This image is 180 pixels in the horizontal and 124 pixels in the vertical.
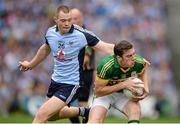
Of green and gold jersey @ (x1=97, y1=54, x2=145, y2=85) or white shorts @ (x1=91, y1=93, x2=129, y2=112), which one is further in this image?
white shorts @ (x1=91, y1=93, x2=129, y2=112)

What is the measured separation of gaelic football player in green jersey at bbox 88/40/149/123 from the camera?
36.3 feet

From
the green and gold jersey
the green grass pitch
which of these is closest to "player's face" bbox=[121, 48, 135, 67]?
the green and gold jersey

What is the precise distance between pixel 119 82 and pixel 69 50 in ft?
3.21

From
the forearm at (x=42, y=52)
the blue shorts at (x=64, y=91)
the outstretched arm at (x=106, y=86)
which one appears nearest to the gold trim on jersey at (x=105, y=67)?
the outstretched arm at (x=106, y=86)

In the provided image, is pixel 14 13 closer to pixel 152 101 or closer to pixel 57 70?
pixel 152 101

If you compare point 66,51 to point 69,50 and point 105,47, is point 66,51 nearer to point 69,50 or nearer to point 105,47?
point 69,50

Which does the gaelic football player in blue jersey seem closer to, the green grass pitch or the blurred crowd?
the green grass pitch

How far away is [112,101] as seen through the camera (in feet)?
37.9

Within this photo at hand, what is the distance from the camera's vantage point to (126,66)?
1112 cm

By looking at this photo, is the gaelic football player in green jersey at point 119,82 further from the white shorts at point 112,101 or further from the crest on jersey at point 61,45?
the crest on jersey at point 61,45

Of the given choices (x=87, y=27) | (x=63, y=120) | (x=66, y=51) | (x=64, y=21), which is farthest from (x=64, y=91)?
(x=87, y=27)

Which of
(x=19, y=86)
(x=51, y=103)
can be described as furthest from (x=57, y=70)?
(x=19, y=86)

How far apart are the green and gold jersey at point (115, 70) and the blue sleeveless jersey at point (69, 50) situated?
664 millimetres

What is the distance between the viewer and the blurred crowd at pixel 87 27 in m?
19.8
